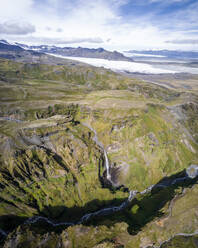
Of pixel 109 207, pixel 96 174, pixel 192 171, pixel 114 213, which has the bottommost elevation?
pixel 109 207

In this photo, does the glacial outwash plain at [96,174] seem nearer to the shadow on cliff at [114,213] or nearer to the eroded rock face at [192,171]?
the eroded rock face at [192,171]

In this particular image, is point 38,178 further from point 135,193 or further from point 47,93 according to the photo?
point 47,93

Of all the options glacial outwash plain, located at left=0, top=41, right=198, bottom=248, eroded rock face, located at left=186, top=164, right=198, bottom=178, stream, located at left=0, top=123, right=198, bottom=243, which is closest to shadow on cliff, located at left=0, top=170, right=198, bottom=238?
glacial outwash plain, located at left=0, top=41, right=198, bottom=248

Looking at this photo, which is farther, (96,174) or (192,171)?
(192,171)

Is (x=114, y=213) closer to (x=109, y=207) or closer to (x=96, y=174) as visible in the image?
(x=109, y=207)

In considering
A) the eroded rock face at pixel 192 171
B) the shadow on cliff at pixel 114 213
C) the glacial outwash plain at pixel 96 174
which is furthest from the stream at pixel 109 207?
the shadow on cliff at pixel 114 213

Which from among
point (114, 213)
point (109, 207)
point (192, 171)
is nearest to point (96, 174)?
point (109, 207)

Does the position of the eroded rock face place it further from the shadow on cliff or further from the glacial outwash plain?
the shadow on cliff
